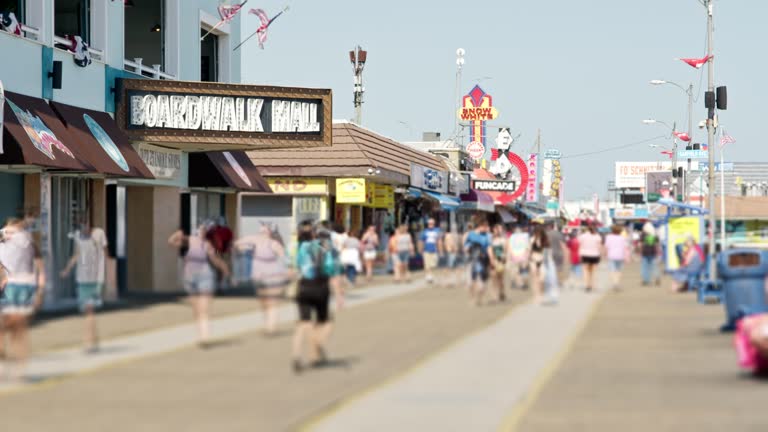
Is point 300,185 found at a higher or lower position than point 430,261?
higher

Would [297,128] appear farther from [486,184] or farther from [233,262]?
[486,184]

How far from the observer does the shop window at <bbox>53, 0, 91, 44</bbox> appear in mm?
31219

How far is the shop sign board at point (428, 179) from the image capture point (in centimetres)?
5629

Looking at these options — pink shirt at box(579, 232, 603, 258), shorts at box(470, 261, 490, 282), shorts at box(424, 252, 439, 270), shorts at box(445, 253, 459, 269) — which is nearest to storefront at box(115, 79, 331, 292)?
shorts at box(424, 252, 439, 270)

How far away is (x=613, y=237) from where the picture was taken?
45.2 feet

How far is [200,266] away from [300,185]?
3876 cm

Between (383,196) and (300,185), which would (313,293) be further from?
(383,196)

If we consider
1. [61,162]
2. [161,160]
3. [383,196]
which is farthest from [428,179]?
[61,162]

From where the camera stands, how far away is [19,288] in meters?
13.6

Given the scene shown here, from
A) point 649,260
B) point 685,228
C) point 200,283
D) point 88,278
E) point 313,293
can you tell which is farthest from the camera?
point 685,228

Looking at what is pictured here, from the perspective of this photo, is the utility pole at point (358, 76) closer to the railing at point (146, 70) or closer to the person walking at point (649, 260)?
the railing at point (146, 70)

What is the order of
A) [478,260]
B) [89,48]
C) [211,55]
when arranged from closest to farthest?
[478,260] < [89,48] < [211,55]

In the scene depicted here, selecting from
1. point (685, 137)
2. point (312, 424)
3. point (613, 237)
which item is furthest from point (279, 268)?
point (685, 137)

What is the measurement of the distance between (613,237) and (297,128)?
14.5 metres
